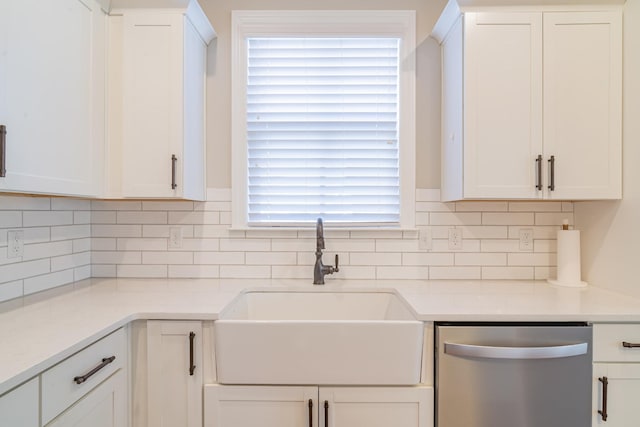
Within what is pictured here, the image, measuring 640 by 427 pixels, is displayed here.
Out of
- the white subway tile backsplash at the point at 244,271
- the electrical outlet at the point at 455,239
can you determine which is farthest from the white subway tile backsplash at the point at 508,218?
the white subway tile backsplash at the point at 244,271

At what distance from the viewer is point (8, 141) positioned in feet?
3.87

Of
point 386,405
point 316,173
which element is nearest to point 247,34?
point 316,173

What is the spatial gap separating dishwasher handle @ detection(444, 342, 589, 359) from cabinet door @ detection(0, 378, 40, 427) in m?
1.31

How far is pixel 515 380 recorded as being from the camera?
4.39 feet

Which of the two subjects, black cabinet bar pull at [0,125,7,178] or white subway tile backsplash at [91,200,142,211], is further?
white subway tile backsplash at [91,200,142,211]

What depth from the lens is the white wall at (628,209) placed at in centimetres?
161

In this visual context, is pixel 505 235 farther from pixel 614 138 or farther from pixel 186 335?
pixel 186 335

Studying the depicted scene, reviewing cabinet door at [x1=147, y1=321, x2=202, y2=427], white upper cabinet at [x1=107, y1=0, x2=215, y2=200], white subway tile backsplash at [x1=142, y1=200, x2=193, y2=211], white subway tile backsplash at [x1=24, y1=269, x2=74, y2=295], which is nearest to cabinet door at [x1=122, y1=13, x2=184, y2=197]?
white upper cabinet at [x1=107, y1=0, x2=215, y2=200]

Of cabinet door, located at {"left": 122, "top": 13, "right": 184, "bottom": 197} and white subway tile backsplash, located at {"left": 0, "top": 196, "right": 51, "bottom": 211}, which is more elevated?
cabinet door, located at {"left": 122, "top": 13, "right": 184, "bottom": 197}

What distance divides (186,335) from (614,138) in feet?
6.85

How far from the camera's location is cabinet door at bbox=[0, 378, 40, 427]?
84 cm

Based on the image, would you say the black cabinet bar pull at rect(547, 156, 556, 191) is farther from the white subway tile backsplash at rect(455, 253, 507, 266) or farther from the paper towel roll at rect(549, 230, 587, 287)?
the white subway tile backsplash at rect(455, 253, 507, 266)

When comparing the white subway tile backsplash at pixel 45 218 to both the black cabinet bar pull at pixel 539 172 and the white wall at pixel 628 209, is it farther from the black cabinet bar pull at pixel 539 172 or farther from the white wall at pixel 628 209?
the white wall at pixel 628 209

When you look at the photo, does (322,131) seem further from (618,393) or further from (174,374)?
(618,393)
